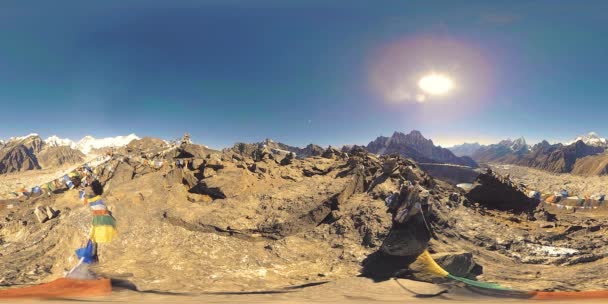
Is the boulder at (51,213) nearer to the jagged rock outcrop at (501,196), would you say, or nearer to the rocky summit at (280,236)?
the rocky summit at (280,236)

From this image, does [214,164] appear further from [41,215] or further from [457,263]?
[457,263]

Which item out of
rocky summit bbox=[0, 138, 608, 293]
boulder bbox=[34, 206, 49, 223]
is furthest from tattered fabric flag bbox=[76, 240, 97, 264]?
boulder bbox=[34, 206, 49, 223]

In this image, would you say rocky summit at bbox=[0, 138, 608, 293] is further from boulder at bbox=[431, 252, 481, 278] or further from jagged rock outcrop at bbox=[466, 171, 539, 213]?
jagged rock outcrop at bbox=[466, 171, 539, 213]

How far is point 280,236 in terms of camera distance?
74.1 ft

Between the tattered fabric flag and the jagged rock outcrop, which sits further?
the jagged rock outcrop

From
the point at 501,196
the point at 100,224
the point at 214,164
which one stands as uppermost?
the point at 214,164

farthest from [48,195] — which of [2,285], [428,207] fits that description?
[428,207]

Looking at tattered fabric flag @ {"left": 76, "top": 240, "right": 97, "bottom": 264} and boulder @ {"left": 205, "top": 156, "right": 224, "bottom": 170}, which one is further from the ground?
boulder @ {"left": 205, "top": 156, "right": 224, "bottom": 170}

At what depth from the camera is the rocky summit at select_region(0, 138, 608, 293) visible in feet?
53.6

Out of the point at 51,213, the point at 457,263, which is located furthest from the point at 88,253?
the point at 457,263

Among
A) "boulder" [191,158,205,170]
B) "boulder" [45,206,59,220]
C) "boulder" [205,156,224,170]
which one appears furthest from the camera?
"boulder" [191,158,205,170]

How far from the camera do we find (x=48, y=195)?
109 ft

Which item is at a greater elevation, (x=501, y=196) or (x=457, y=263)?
(x=501, y=196)

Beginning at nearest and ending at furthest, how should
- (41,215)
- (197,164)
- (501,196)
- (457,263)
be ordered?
(457,263)
(41,215)
(197,164)
(501,196)
